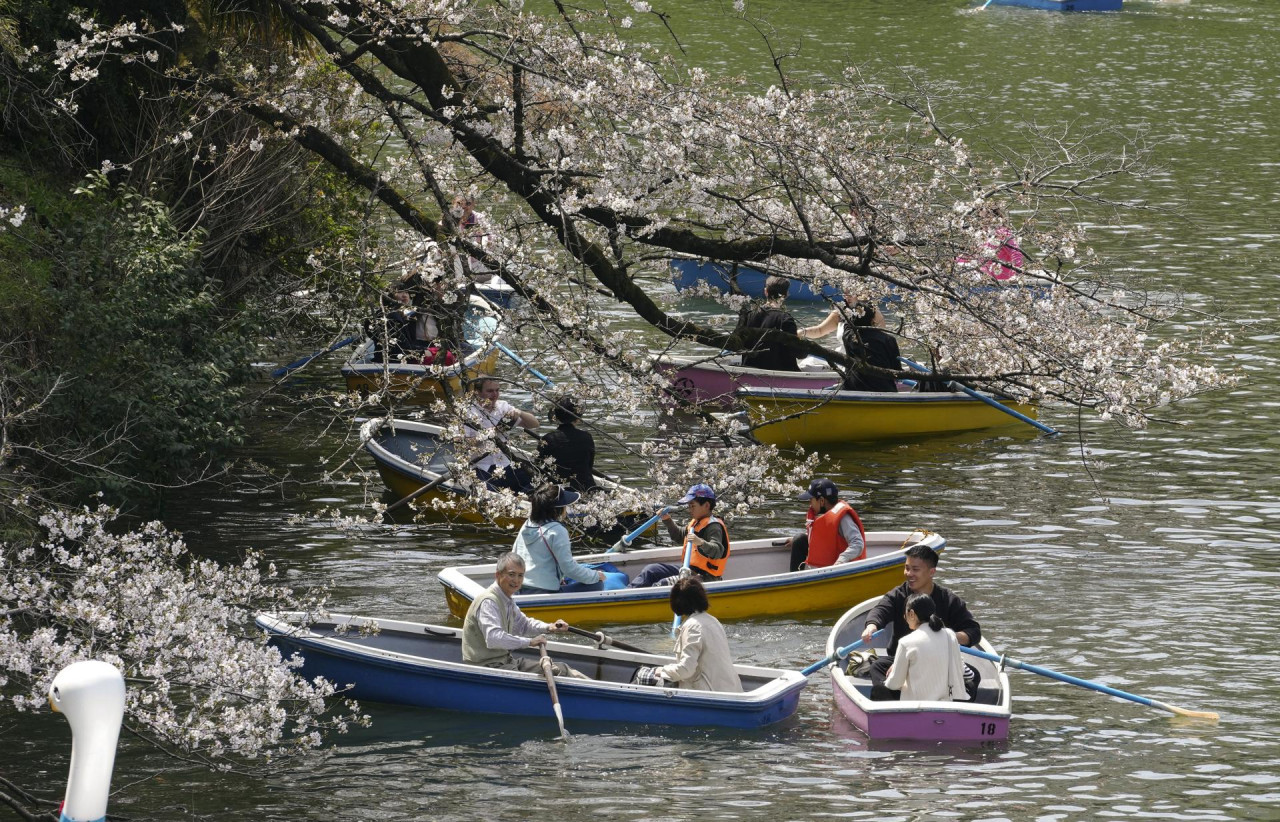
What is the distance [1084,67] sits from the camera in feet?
177

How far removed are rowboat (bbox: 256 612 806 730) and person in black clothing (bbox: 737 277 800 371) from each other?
587 centimetres

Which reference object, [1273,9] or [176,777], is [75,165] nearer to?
[176,777]

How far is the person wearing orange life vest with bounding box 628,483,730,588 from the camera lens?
15.6 metres

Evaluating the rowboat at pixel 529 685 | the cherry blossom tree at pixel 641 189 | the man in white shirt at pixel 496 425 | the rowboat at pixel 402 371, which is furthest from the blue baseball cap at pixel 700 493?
the rowboat at pixel 402 371

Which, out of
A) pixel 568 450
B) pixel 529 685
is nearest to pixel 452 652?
pixel 529 685

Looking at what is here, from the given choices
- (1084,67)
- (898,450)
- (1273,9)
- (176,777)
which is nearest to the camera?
(176,777)

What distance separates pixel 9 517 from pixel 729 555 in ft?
22.9

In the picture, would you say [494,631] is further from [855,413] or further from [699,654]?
[855,413]

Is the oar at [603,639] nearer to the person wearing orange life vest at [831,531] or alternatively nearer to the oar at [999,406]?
the person wearing orange life vest at [831,531]

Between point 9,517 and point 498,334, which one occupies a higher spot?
point 498,334

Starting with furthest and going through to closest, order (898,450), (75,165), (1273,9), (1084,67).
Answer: (1273,9) → (1084,67) → (898,450) → (75,165)

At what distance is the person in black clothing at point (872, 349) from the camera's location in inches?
748

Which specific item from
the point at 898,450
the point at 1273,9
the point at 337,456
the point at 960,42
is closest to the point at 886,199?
the point at 898,450

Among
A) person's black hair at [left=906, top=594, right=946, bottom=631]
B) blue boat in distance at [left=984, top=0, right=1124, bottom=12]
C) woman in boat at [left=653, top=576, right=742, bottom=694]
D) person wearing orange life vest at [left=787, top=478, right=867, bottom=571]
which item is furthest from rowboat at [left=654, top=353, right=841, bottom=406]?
blue boat in distance at [left=984, top=0, right=1124, bottom=12]
